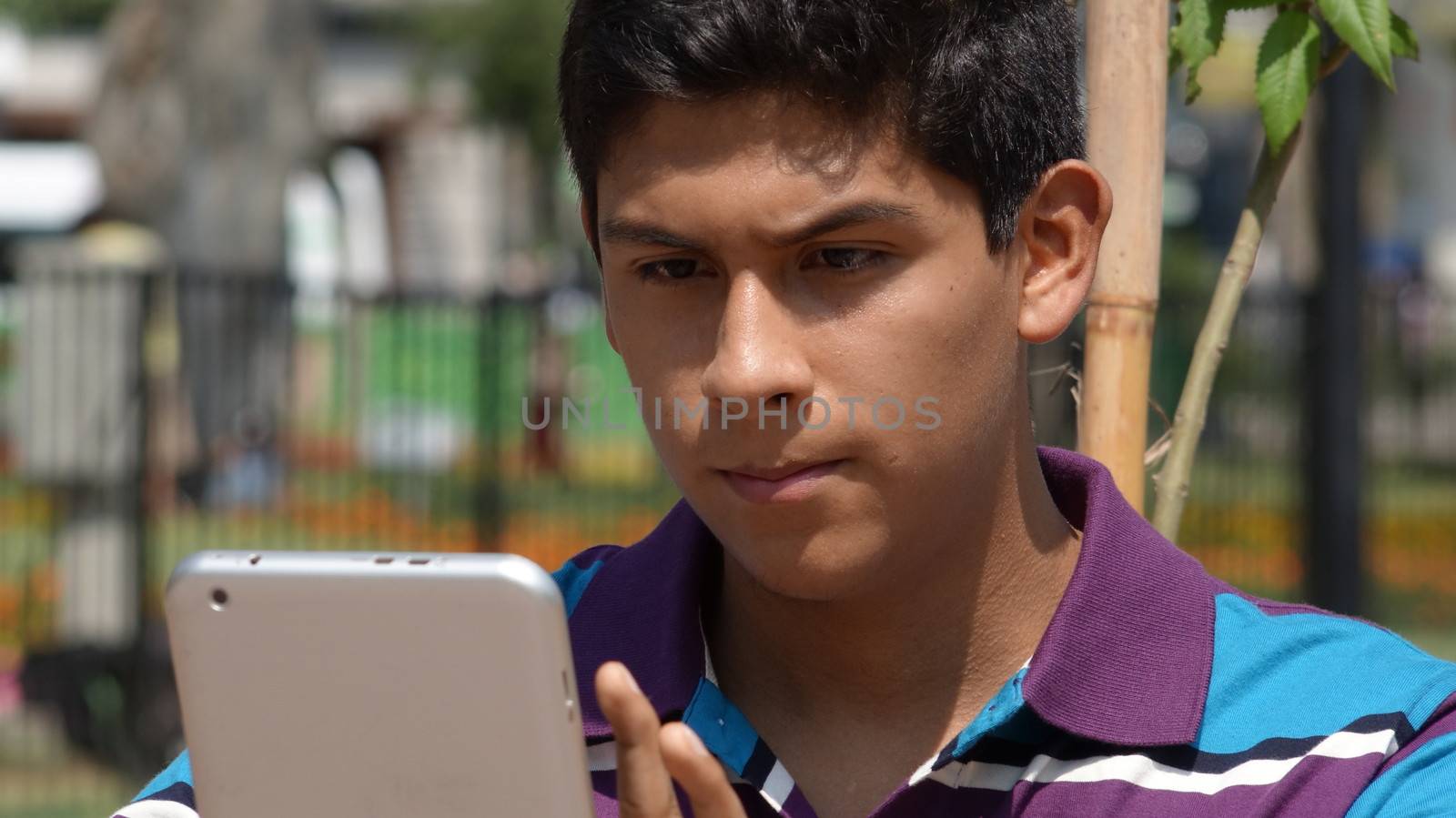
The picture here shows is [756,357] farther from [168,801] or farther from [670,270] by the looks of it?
[168,801]

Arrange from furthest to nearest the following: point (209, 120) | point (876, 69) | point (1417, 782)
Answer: point (209, 120) < point (876, 69) < point (1417, 782)

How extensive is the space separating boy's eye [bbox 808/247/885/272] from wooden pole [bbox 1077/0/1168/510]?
52 cm

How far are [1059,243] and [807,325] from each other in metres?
0.34

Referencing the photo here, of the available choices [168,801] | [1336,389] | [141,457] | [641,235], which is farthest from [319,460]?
[641,235]

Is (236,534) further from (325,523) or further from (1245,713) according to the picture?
(1245,713)

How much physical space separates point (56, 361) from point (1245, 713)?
6748 millimetres

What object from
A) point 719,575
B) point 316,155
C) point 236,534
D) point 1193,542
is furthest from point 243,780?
point 316,155

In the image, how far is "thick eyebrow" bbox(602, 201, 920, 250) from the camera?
1817 millimetres

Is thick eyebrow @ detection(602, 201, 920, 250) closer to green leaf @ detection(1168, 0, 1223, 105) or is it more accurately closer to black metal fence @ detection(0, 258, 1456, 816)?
green leaf @ detection(1168, 0, 1223, 105)

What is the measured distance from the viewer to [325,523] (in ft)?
28.4

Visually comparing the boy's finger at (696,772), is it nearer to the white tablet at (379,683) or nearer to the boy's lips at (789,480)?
the white tablet at (379,683)

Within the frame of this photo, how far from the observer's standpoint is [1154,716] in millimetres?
1821

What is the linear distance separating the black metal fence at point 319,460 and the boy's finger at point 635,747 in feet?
17.2

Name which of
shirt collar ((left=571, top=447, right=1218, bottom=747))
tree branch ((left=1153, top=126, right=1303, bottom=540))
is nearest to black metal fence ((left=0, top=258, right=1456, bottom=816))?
tree branch ((left=1153, top=126, right=1303, bottom=540))
